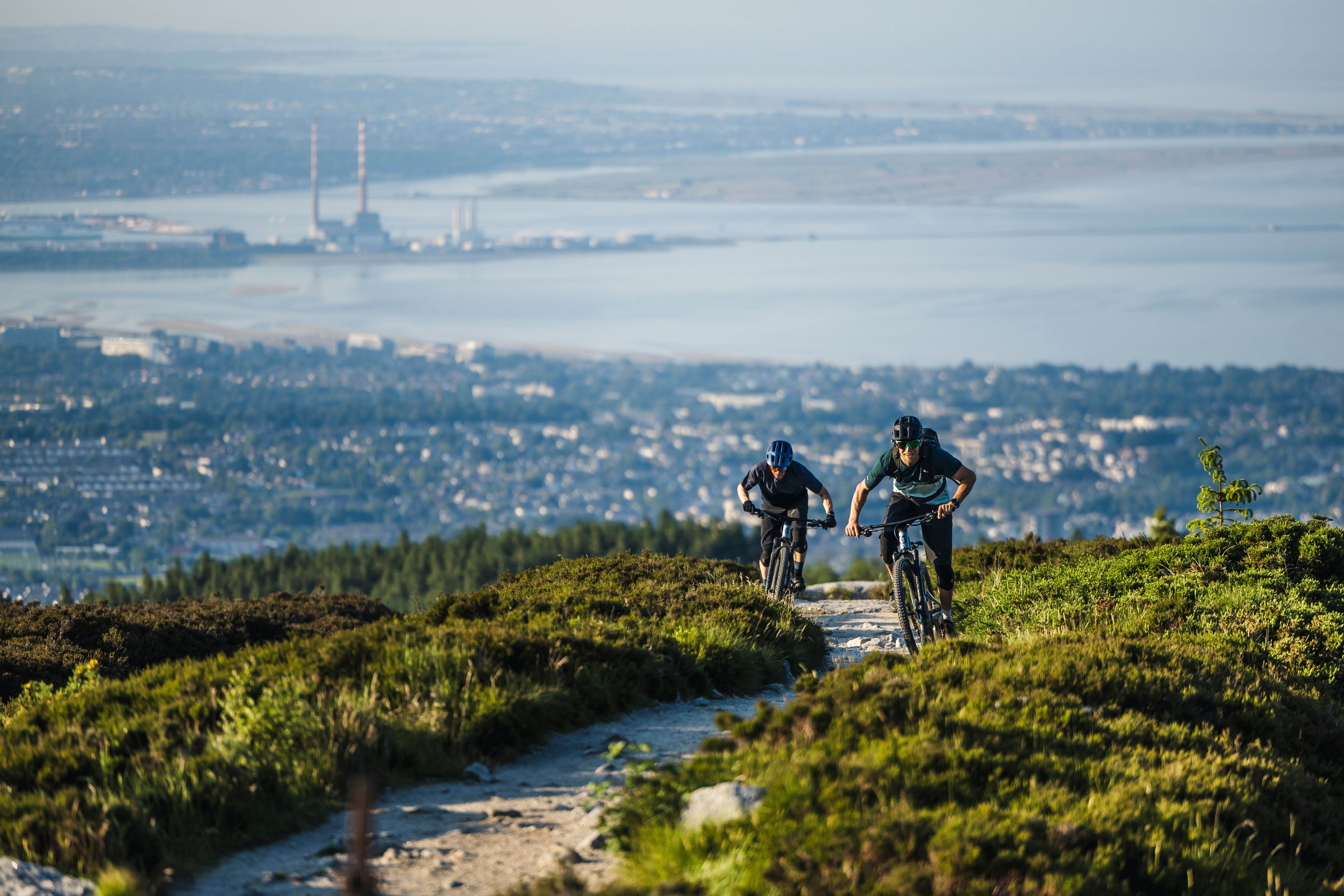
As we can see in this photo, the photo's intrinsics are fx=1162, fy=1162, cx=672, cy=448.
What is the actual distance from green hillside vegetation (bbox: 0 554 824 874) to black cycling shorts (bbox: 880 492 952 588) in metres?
1.32

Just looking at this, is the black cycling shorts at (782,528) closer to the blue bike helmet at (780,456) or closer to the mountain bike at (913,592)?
the blue bike helmet at (780,456)

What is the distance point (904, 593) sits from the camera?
29.1ft

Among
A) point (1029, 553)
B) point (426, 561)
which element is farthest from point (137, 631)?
point (426, 561)

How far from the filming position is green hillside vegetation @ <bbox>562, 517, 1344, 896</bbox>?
3.96m

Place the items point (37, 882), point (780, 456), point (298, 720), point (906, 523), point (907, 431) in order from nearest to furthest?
1. point (37, 882)
2. point (298, 720)
3. point (907, 431)
4. point (906, 523)
5. point (780, 456)

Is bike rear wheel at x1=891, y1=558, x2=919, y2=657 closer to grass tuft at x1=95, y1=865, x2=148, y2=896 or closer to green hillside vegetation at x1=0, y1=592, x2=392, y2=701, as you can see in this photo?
green hillside vegetation at x1=0, y1=592, x2=392, y2=701

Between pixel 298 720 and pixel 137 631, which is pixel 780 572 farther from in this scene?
pixel 137 631

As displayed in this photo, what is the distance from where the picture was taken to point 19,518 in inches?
4882

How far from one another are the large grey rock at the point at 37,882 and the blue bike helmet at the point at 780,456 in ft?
23.2

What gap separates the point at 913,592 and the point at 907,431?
1328 millimetres

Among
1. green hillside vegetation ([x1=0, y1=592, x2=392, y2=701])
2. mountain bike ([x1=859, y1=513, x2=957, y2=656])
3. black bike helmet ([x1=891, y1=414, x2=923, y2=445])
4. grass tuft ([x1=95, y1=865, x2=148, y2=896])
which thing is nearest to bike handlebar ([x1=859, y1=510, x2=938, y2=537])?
mountain bike ([x1=859, y1=513, x2=957, y2=656])

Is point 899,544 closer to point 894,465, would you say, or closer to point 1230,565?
point 894,465

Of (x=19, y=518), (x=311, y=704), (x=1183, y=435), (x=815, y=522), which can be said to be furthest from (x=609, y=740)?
(x=1183, y=435)

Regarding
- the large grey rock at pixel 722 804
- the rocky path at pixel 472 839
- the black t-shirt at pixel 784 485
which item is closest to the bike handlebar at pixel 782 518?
the black t-shirt at pixel 784 485
